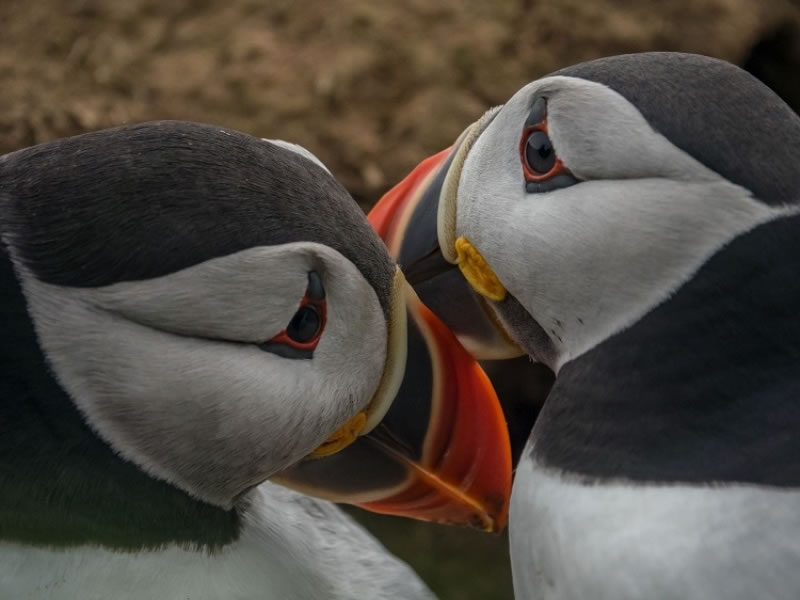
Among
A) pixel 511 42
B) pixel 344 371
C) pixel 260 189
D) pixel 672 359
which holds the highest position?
pixel 260 189

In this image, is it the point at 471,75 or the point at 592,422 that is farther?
the point at 471,75

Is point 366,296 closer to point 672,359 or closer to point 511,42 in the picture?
point 672,359

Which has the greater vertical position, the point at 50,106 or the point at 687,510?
the point at 687,510

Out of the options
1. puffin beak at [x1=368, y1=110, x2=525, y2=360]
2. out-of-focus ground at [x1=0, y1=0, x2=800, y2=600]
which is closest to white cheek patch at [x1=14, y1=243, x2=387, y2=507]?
puffin beak at [x1=368, y1=110, x2=525, y2=360]

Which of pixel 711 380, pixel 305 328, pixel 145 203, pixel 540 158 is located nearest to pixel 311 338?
pixel 305 328

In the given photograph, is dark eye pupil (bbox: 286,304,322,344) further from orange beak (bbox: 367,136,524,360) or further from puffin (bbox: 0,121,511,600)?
orange beak (bbox: 367,136,524,360)

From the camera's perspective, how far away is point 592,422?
185cm

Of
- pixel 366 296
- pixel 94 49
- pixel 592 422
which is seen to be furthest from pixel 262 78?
pixel 592 422

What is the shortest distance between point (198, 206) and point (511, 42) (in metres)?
3.00

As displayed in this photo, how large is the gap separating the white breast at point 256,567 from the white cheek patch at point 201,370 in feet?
0.40

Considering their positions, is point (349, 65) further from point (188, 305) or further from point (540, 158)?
point (188, 305)

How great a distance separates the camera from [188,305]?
5.98 ft

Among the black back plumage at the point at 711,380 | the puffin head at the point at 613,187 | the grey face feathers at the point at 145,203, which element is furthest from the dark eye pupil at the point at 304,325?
the black back plumage at the point at 711,380

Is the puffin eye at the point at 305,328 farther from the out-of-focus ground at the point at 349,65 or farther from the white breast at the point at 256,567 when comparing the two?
the out-of-focus ground at the point at 349,65
